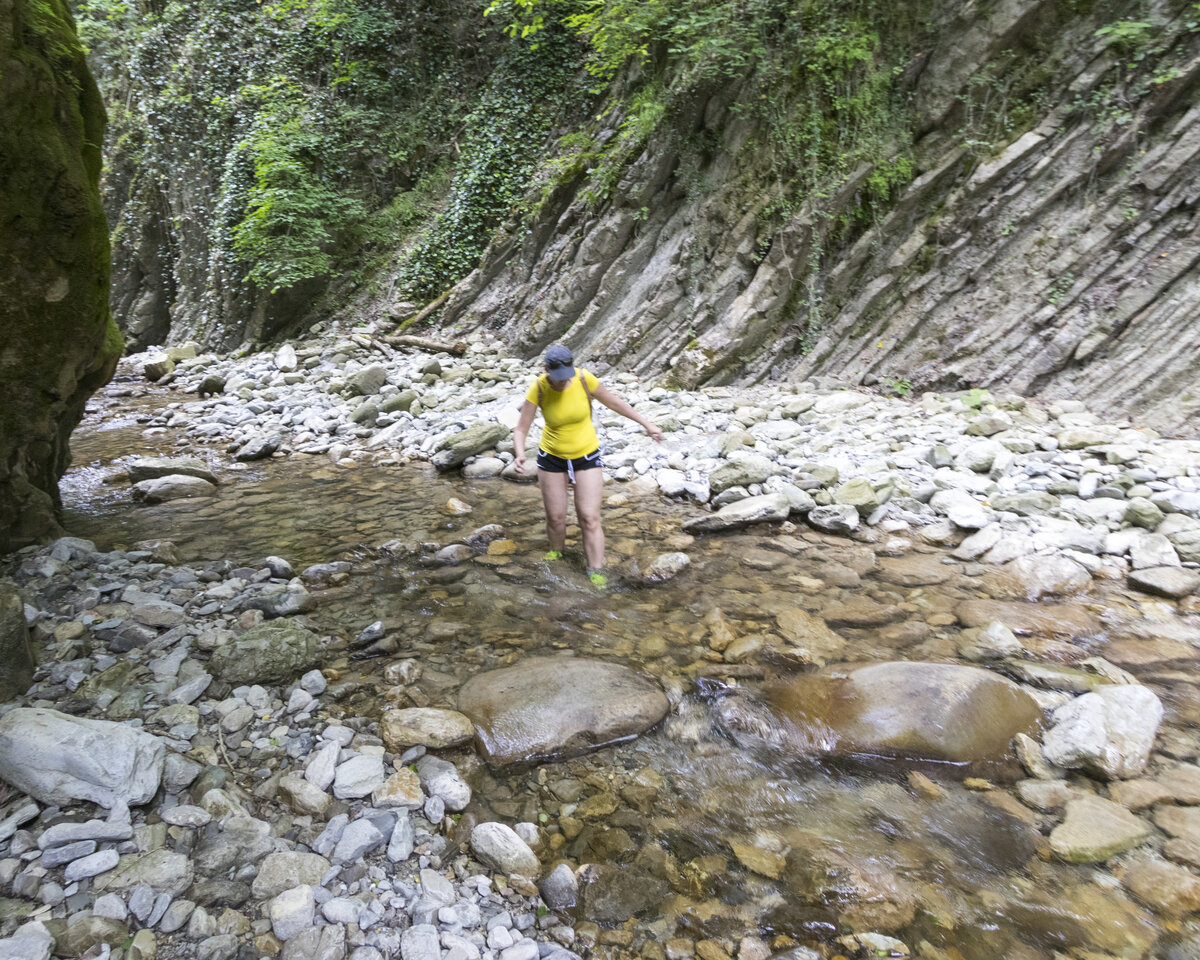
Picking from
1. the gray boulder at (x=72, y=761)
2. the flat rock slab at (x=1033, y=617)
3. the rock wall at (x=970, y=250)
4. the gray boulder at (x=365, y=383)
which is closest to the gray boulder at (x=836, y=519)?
the flat rock slab at (x=1033, y=617)

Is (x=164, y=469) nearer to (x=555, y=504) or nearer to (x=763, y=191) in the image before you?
(x=555, y=504)

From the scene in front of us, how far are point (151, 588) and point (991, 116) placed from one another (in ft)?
36.5

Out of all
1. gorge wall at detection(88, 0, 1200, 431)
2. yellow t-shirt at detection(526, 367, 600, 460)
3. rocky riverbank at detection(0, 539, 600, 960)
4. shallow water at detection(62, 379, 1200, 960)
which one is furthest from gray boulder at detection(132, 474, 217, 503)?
gorge wall at detection(88, 0, 1200, 431)

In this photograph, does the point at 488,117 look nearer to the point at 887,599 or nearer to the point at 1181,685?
the point at 887,599

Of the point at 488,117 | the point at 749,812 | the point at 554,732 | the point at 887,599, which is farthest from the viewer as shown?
the point at 488,117

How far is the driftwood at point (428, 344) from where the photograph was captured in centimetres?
1284

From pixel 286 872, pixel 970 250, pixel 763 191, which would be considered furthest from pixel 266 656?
pixel 763 191

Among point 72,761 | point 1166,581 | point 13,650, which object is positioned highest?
point 13,650

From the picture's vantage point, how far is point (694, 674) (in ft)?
12.5

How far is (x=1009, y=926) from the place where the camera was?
2266mm

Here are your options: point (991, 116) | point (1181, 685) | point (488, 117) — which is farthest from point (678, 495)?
point (488, 117)

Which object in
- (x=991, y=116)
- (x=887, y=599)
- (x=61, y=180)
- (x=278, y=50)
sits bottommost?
(x=887, y=599)

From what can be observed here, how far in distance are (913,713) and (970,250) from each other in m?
7.68

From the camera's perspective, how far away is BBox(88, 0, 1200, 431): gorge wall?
750 cm
